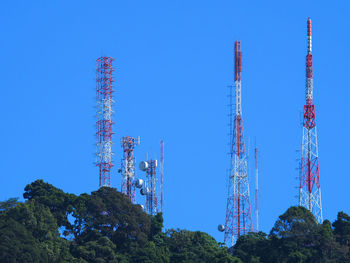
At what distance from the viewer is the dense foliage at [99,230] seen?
8188cm

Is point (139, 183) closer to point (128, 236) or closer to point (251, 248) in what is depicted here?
point (128, 236)

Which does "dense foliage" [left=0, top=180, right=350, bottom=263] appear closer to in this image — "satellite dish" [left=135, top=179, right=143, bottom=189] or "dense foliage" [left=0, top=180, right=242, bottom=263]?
"dense foliage" [left=0, top=180, right=242, bottom=263]

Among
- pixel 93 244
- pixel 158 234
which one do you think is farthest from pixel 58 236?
pixel 158 234

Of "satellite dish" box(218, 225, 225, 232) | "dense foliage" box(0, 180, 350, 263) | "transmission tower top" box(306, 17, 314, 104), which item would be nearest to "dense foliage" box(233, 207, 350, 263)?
A: "dense foliage" box(0, 180, 350, 263)

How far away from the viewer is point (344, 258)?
84.1 metres

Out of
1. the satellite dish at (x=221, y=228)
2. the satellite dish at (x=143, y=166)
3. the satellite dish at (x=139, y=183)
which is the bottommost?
the satellite dish at (x=221, y=228)

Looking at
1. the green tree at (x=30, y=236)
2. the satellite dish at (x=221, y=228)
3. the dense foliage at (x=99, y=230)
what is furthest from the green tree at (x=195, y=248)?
the green tree at (x=30, y=236)

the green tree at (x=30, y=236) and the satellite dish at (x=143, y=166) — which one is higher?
the satellite dish at (x=143, y=166)

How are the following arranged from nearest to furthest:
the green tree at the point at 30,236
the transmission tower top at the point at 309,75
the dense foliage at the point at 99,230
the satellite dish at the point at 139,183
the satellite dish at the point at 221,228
→ the green tree at the point at 30,236 < the dense foliage at the point at 99,230 < the satellite dish at the point at 221,228 < the transmission tower top at the point at 309,75 < the satellite dish at the point at 139,183

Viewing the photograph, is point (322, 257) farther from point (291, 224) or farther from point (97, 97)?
point (97, 97)

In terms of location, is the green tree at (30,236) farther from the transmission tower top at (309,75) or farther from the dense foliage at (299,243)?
the transmission tower top at (309,75)

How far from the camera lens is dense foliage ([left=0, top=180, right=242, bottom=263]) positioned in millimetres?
81875

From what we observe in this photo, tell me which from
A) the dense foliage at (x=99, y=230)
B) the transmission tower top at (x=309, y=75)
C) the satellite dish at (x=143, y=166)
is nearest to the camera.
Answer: the dense foliage at (x=99, y=230)

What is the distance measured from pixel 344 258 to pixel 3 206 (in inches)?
1125
